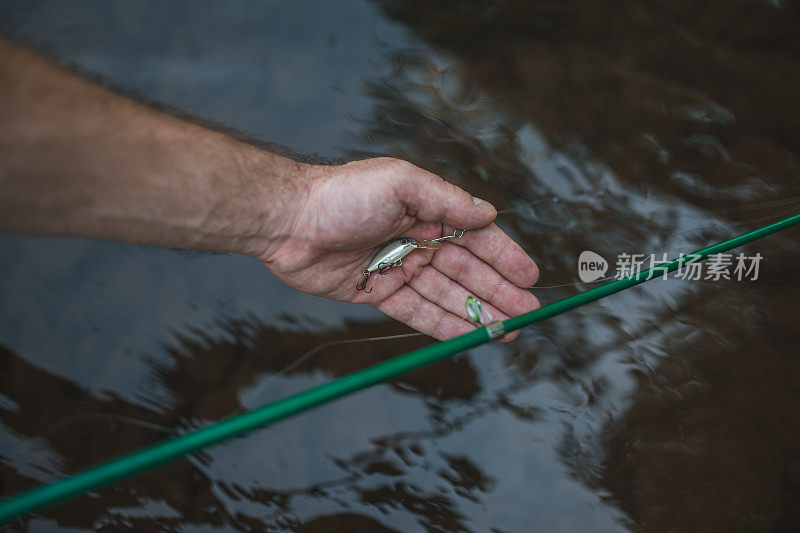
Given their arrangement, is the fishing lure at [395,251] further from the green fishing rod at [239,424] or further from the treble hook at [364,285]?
the green fishing rod at [239,424]

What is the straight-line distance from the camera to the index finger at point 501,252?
1965 mm

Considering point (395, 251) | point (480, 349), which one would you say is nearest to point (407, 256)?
point (395, 251)

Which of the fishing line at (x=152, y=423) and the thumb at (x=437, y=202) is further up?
the thumb at (x=437, y=202)

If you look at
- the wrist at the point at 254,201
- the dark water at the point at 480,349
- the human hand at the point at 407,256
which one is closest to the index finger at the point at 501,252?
the human hand at the point at 407,256

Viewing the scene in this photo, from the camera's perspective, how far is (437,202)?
5.97ft

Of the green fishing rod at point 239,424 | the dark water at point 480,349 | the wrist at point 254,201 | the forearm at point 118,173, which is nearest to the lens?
the green fishing rod at point 239,424

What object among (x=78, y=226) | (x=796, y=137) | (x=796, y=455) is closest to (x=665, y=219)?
(x=796, y=137)

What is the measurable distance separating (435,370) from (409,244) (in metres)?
0.49

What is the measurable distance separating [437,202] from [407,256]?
258mm

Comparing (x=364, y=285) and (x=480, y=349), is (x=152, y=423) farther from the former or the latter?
(x=480, y=349)

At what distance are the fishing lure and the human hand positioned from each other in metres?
0.02

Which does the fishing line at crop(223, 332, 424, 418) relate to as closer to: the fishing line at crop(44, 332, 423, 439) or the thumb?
the fishing line at crop(44, 332, 423, 439)

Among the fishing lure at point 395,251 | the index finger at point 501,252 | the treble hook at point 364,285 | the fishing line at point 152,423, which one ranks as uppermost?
the index finger at point 501,252

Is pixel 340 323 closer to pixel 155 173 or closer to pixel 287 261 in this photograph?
pixel 287 261
